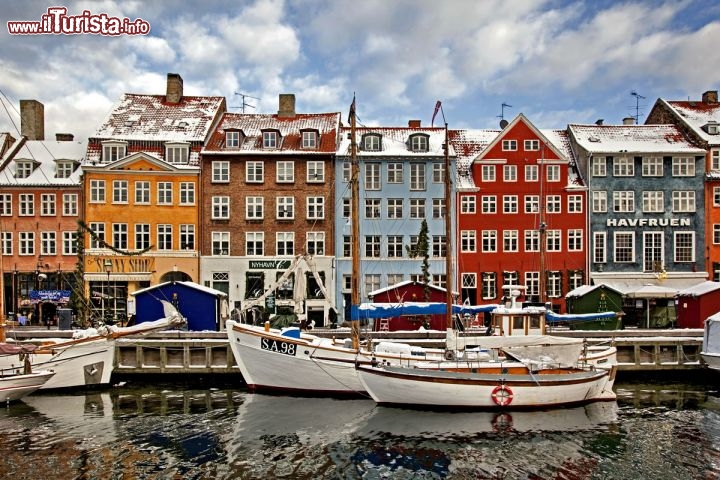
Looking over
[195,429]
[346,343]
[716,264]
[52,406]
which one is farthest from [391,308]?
[716,264]

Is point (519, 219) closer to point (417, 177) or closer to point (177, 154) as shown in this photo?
point (417, 177)

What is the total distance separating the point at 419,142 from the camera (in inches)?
1802

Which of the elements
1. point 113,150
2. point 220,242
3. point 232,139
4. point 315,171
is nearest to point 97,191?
point 113,150

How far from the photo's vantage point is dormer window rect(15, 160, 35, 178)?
4516 cm

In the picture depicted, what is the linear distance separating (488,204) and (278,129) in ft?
55.1

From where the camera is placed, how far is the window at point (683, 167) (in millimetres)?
45594

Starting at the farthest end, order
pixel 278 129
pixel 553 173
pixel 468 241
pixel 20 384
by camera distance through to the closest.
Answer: pixel 278 129 < pixel 553 173 < pixel 468 241 < pixel 20 384

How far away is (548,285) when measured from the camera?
147 ft

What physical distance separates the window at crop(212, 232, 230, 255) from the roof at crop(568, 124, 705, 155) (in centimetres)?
2755

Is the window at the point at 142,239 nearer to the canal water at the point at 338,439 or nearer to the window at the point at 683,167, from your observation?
the canal water at the point at 338,439

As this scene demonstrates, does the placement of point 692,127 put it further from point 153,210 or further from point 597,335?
point 153,210

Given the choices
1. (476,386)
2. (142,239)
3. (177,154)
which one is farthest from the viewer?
(177,154)

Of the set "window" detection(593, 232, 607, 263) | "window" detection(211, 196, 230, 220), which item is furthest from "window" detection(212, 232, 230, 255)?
"window" detection(593, 232, 607, 263)

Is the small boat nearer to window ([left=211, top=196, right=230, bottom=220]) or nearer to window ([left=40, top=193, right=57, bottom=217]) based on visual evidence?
window ([left=211, top=196, right=230, bottom=220])
